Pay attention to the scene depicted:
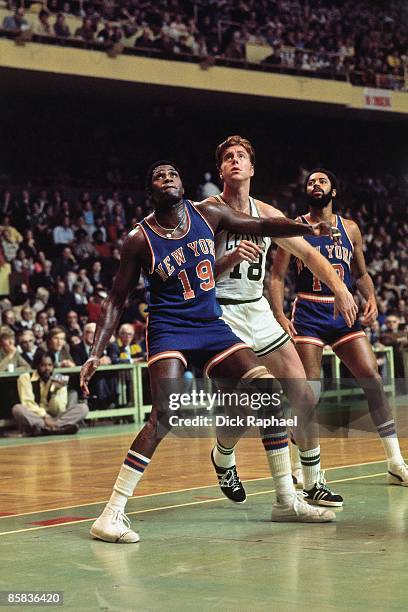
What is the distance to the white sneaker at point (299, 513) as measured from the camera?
6809mm

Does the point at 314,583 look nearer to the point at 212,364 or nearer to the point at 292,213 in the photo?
the point at 212,364

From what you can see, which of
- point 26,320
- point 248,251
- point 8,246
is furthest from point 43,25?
point 248,251

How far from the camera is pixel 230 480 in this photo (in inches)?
299

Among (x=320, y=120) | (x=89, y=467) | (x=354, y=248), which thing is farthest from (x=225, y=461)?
(x=320, y=120)

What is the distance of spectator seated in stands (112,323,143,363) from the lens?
16.9m

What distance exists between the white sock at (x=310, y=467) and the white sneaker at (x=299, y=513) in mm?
450

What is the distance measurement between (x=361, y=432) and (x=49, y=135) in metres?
16.9

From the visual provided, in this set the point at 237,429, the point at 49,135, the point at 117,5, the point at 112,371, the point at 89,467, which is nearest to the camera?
the point at 237,429

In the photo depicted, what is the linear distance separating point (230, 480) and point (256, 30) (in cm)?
2341

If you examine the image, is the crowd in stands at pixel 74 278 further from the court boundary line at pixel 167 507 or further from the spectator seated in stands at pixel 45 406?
the court boundary line at pixel 167 507

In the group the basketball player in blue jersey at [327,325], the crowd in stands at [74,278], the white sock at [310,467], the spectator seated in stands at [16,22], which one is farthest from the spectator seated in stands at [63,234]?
the white sock at [310,467]

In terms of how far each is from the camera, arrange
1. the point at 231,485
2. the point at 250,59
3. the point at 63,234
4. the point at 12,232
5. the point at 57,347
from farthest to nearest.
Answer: the point at 250,59
the point at 63,234
the point at 12,232
the point at 57,347
the point at 231,485

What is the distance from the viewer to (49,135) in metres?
28.5

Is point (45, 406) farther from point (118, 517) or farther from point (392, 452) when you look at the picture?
point (118, 517)
